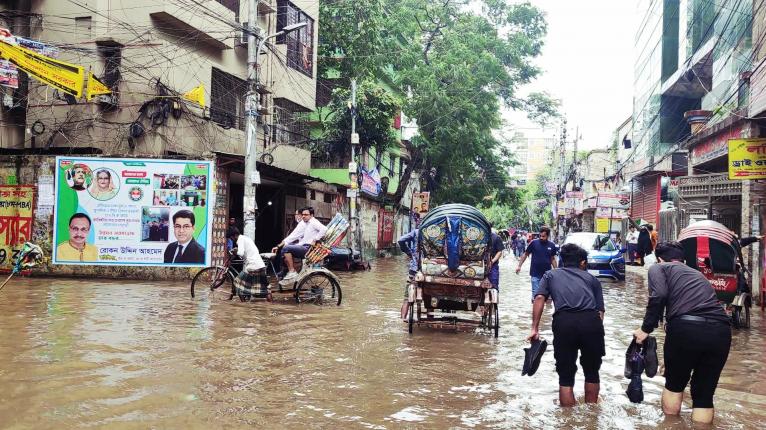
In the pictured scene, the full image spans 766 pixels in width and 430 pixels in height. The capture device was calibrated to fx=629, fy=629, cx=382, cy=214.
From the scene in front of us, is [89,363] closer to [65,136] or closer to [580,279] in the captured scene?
[580,279]

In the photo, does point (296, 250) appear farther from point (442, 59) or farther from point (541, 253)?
point (442, 59)

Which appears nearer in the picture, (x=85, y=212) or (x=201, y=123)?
(x=85, y=212)

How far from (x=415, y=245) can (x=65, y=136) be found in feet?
43.0

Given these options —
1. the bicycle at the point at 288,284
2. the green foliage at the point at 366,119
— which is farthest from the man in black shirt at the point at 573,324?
the green foliage at the point at 366,119

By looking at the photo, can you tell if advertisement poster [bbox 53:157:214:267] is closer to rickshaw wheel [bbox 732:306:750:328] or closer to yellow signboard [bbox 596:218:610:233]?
rickshaw wheel [bbox 732:306:750:328]

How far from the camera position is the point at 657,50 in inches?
1223

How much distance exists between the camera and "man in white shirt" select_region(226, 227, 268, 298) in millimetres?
11977

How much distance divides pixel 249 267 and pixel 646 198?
27445 mm

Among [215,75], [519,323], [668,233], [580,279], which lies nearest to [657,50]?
[668,233]

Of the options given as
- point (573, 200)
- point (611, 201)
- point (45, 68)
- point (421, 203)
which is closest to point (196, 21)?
point (45, 68)

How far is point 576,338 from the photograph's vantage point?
542cm

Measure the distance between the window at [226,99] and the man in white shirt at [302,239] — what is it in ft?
30.5

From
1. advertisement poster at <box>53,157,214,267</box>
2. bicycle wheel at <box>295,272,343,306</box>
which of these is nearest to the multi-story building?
bicycle wheel at <box>295,272,343,306</box>

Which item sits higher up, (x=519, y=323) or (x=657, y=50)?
(x=657, y=50)
